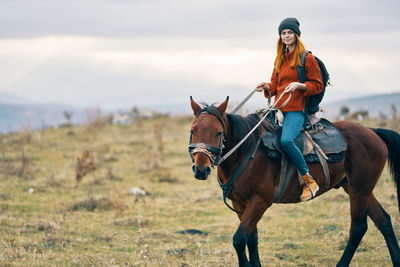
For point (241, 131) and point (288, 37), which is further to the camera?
point (288, 37)

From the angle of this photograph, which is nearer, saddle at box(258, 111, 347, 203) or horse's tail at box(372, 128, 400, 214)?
saddle at box(258, 111, 347, 203)

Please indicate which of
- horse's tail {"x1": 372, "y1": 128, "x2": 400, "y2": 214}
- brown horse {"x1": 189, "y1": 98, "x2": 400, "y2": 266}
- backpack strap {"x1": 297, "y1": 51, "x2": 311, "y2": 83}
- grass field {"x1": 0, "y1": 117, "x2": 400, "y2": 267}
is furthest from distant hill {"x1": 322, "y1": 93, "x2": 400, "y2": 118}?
backpack strap {"x1": 297, "y1": 51, "x2": 311, "y2": 83}

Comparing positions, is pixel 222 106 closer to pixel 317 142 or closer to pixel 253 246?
pixel 317 142

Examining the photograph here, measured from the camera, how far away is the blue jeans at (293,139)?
17.8ft

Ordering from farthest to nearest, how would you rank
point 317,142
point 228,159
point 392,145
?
point 392,145 → point 317,142 → point 228,159

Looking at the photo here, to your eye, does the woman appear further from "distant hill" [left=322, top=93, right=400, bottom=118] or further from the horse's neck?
"distant hill" [left=322, top=93, right=400, bottom=118]

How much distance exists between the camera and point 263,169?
17.9 ft

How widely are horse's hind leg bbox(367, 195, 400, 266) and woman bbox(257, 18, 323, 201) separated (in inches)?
53.5

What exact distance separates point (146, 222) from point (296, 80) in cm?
519

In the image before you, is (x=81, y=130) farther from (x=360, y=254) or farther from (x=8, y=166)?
(x=360, y=254)

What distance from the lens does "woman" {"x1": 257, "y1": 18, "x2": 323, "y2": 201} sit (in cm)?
548

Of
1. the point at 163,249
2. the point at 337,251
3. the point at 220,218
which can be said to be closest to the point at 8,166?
the point at 220,218

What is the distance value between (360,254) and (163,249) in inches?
129

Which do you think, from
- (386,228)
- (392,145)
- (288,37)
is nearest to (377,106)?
(392,145)
